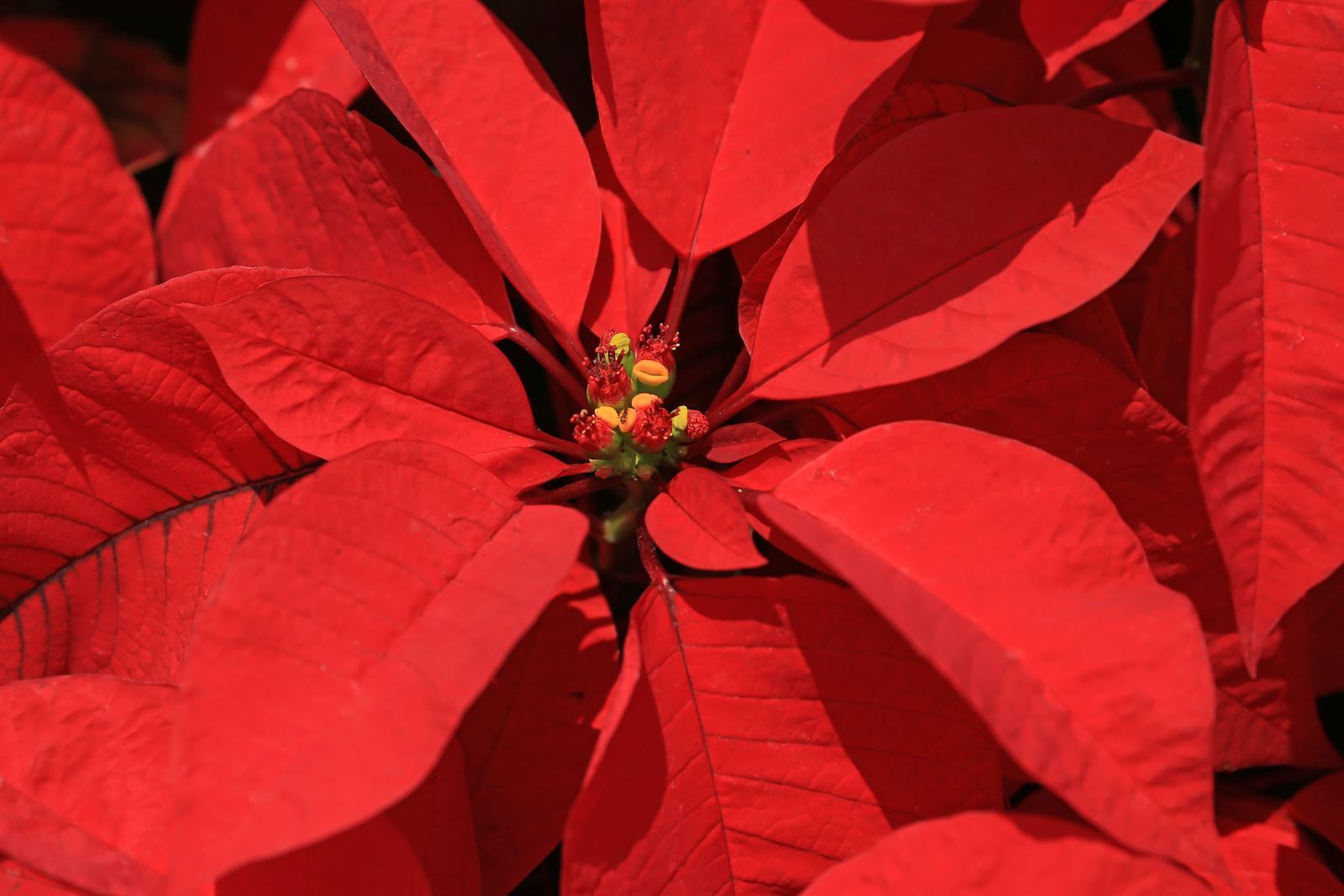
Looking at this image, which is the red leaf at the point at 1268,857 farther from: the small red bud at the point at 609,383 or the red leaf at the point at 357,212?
the red leaf at the point at 357,212

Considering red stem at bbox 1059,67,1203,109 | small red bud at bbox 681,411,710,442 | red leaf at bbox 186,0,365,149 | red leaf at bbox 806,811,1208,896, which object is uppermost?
red leaf at bbox 186,0,365,149

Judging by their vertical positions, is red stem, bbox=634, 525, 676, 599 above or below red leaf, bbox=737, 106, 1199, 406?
below

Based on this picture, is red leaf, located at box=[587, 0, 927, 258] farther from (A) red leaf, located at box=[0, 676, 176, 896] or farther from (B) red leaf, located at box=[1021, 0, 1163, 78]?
(A) red leaf, located at box=[0, 676, 176, 896]

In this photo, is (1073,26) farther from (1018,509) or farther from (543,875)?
(543,875)

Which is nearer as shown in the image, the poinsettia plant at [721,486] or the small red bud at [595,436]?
the poinsettia plant at [721,486]

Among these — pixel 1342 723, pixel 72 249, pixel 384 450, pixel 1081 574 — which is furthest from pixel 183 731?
pixel 1342 723

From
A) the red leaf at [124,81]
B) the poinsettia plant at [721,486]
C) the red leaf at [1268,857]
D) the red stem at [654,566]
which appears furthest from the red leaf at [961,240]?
the red leaf at [124,81]

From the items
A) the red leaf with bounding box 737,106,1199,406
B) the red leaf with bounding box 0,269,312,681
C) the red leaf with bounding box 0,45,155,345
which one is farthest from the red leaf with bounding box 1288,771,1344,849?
the red leaf with bounding box 0,45,155,345
